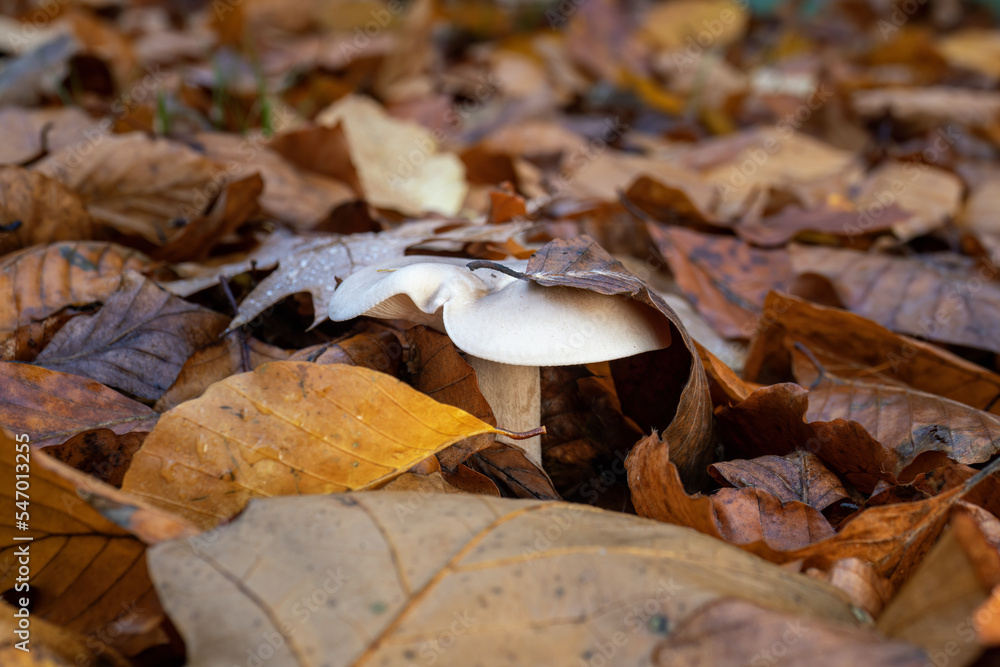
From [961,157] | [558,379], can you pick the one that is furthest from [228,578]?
[961,157]

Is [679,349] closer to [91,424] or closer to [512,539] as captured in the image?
[512,539]

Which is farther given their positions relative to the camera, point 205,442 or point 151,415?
point 151,415

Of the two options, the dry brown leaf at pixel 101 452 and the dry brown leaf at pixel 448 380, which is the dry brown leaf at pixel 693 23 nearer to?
the dry brown leaf at pixel 448 380

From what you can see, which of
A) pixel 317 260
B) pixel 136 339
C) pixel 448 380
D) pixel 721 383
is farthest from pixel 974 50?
pixel 136 339

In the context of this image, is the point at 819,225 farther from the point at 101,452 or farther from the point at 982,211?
the point at 101,452

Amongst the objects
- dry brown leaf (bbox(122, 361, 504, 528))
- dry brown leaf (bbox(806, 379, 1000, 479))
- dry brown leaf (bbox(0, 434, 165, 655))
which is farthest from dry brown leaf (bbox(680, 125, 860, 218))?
dry brown leaf (bbox(0, 434, 165, 655))

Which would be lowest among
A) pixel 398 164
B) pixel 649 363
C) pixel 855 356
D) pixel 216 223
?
pixel 855 356
